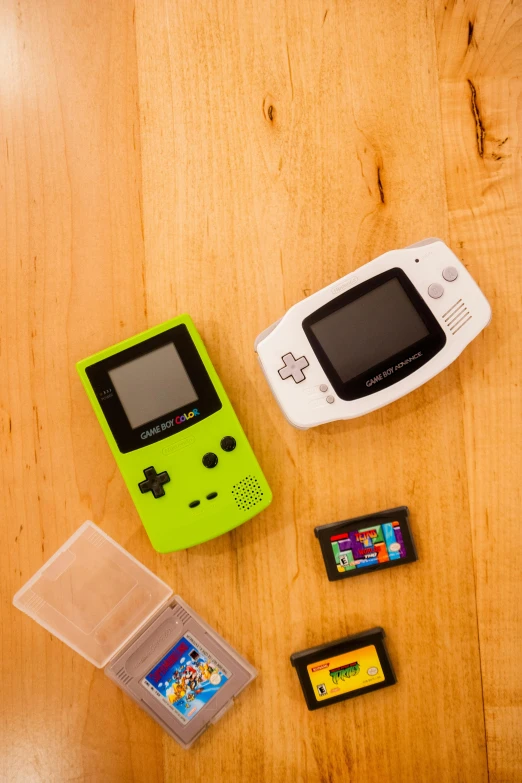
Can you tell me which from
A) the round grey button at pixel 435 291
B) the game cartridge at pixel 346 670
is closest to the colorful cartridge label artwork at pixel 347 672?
the game cartridge at pixel 346 670

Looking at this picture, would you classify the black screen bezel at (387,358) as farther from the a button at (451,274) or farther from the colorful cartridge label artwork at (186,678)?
the colorful cartridge label artwork at (186,678)

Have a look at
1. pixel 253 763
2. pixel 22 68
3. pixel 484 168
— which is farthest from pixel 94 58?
pixel 253 763

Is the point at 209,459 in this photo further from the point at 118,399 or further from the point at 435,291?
the point at 435,291

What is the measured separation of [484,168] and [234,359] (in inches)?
17.6

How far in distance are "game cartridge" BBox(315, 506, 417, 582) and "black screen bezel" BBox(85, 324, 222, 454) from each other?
0.25 metres

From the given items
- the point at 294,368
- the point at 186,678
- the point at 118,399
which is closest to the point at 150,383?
the point at 118,399

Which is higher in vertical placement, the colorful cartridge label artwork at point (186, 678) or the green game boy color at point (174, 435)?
the green game boy color at point (174, 435)

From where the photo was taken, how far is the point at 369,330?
32.8 inches

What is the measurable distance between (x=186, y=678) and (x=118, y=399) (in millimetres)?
404

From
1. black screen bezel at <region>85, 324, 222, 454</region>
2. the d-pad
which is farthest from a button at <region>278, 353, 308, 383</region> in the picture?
the d-pad

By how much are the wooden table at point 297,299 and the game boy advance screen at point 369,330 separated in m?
0.09

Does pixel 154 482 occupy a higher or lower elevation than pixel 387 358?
lower

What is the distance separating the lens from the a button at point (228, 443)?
859 mm

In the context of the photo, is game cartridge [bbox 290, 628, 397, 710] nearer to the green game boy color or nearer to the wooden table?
the wooden table
